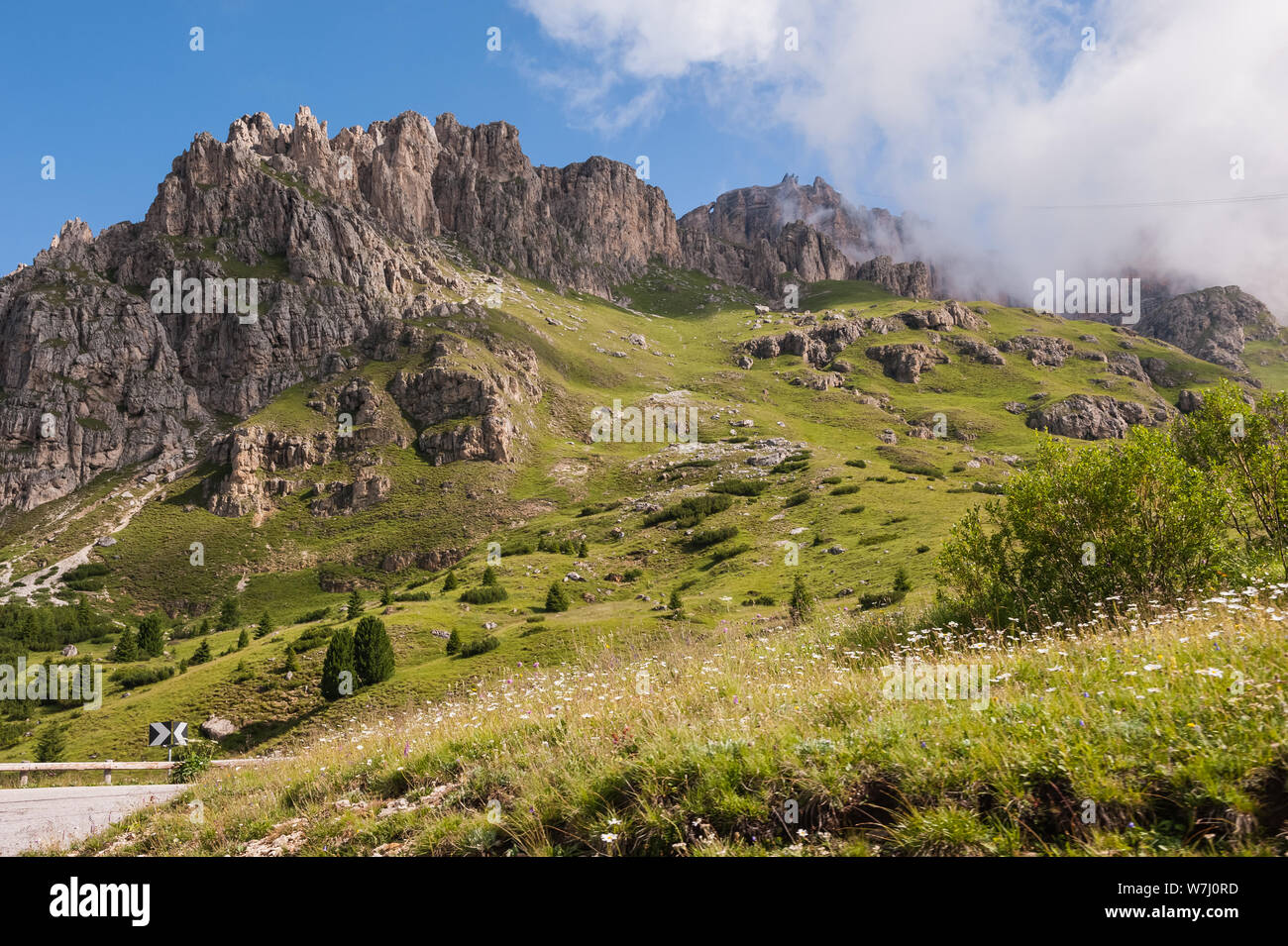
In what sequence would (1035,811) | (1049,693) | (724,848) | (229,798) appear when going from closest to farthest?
1. (1035,811)
2. (724,848)
3. (1049,693)
4. (229,798)

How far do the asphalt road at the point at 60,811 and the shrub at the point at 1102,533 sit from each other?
18.5 meters

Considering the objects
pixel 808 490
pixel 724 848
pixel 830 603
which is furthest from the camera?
pixel 808 490

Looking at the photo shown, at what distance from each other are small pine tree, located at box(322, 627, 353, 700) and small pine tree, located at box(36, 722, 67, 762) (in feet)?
64.4

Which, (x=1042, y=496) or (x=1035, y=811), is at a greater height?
(x=1042, y=496)

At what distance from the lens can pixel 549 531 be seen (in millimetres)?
110812

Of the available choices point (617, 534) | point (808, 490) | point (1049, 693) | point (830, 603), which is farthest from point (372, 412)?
point (1049, 693)

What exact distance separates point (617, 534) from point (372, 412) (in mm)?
84832

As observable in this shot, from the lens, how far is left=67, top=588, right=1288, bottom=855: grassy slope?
4184 mm

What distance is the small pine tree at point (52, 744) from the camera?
44.7 metres

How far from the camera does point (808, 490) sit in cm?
10050

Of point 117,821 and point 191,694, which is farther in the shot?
point 191,694

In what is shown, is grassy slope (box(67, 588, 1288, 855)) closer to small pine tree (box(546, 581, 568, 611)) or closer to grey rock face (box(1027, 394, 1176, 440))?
small pine tree (box(546, 581, 568, 611))

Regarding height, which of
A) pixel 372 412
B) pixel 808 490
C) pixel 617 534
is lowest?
pixel 617 534
